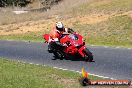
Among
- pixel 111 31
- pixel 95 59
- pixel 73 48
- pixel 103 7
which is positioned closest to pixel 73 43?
pixel 73 48

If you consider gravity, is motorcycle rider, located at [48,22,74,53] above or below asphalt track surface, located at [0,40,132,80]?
above

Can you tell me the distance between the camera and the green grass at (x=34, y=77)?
12828 millimetres

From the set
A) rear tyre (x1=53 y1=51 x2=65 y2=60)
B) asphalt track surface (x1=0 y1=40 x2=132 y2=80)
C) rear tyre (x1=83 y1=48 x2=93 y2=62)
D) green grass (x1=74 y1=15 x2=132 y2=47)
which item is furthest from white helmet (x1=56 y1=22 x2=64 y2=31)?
green grass (x1=74 y1=15 x2=132 y2=47)

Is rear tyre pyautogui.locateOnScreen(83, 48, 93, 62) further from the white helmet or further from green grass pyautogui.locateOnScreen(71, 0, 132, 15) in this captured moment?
green grass pyautogui.locateOnScreen(71, 0, 132, 15)

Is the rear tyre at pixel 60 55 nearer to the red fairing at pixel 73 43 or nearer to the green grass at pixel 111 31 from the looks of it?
the red fairing at pixel 73 43

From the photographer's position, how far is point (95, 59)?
19656mm

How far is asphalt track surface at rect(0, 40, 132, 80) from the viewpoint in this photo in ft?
53.8

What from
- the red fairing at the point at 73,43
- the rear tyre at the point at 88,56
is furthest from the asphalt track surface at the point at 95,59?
the red fairing at the point at 73,43

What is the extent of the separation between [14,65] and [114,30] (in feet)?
59.6

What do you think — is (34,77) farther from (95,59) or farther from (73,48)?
(95,59)

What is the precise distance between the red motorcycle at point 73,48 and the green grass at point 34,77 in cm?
278

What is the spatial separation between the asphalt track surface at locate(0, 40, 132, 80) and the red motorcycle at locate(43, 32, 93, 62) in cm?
32

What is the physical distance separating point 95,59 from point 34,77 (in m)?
6.04

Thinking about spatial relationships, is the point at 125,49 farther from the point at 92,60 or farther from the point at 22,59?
the point at 22,59
